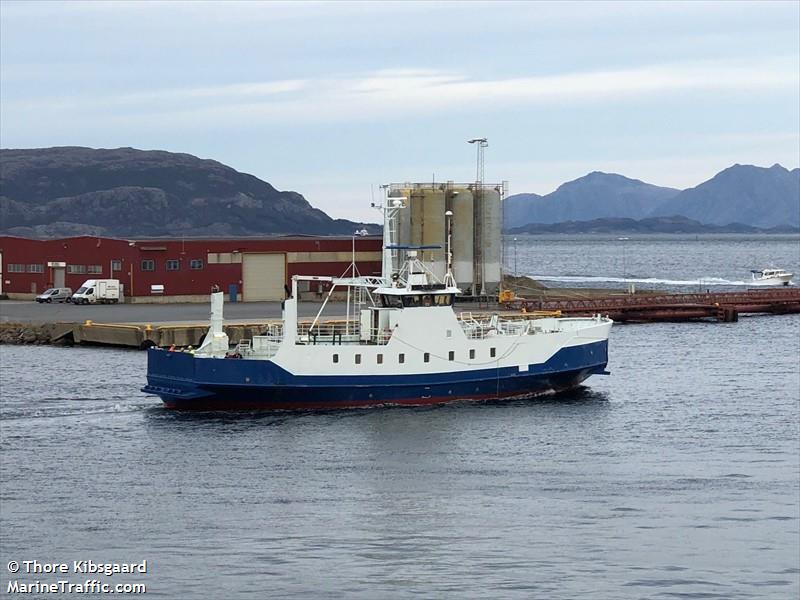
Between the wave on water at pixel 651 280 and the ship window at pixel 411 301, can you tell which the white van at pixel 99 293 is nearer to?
the ship window at pixel 411 301

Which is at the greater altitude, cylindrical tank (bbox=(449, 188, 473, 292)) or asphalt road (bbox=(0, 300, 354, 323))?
cylindrical tank (bbox=(449, 188, 473, 292))

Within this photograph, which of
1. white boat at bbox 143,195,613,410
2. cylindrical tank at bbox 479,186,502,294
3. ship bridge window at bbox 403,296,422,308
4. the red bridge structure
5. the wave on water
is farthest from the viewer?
the wave on water

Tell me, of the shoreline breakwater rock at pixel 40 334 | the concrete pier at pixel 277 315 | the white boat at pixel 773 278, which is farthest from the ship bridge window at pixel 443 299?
the white boat at pixel 773 278

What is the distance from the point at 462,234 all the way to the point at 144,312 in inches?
858

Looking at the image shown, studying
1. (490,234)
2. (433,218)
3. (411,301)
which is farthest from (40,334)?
(490,234)

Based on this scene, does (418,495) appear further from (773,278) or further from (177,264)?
(773,278)

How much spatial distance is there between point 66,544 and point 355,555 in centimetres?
645

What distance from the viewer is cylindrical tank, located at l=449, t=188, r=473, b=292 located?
89.4 m

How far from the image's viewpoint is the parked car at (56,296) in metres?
86.4

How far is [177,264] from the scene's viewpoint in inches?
3361

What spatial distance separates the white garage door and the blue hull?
37301 millimetres

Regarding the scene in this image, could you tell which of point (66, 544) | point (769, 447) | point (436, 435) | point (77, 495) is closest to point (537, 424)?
point (436, 435)

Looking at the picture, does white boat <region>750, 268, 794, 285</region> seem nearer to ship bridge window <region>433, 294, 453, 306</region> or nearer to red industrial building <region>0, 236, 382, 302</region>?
red industrial building <region>0, 236, 382, 302</region>

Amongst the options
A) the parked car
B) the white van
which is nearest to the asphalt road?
the parked car
